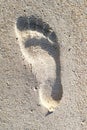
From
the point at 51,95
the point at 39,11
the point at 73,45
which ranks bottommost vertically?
the point at 51,95

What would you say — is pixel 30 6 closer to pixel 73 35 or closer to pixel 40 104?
pixel 73 35

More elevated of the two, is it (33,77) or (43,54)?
(43,54)

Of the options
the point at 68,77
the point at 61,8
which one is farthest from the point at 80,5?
the point at 68,77
